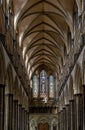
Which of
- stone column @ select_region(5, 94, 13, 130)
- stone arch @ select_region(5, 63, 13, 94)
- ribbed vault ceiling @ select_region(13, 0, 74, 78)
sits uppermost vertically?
ribbed vault ceiling @ select_region(13, 0, 74, 78)

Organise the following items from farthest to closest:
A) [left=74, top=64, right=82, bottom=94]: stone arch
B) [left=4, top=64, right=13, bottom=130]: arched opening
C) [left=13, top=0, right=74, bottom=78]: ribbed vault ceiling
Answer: [left=13, top=0, right=74, bottom=78]: ribbed vault ceiling < [left=74, top=64, right=82, bottom=94]: stone arch < [left=4, top=64, right=13, bottom=130]: arched opening

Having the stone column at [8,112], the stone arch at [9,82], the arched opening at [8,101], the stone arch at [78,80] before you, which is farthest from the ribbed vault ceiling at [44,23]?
the stone column at [8,112]

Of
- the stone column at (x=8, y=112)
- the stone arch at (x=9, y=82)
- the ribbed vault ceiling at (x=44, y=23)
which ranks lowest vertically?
the stone column at (x=8, y=112)

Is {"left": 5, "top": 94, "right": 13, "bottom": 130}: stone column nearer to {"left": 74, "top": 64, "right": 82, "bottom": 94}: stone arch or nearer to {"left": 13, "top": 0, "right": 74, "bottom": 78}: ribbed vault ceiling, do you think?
{"left": 74, "top": 64, "right": 82, "bottom": 94}: stone arch

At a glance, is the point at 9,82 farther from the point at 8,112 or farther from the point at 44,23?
the point at 44,23

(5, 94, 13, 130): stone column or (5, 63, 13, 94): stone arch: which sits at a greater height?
(5, 63, 13, 94): stone arch

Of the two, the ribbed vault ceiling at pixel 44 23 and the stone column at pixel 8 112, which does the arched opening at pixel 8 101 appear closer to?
the stone column at pixel 8 112

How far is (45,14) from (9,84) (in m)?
10.2

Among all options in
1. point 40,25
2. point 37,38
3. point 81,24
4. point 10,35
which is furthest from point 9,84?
point 37,38

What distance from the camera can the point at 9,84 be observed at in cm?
3100

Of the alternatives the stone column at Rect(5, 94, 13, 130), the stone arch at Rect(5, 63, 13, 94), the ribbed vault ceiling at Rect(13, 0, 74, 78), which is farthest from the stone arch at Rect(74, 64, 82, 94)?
the stone column at Rect(5, 94, 13, 130)

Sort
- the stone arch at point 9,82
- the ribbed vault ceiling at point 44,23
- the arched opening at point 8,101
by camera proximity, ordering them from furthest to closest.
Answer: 1. the ribbed vault ceiling at point 44,23
2. the arched opening at point 8,101
3. the stone arch at point 9,82

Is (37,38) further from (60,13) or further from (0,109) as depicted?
(0,109)

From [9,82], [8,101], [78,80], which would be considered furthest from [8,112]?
[78,80]
